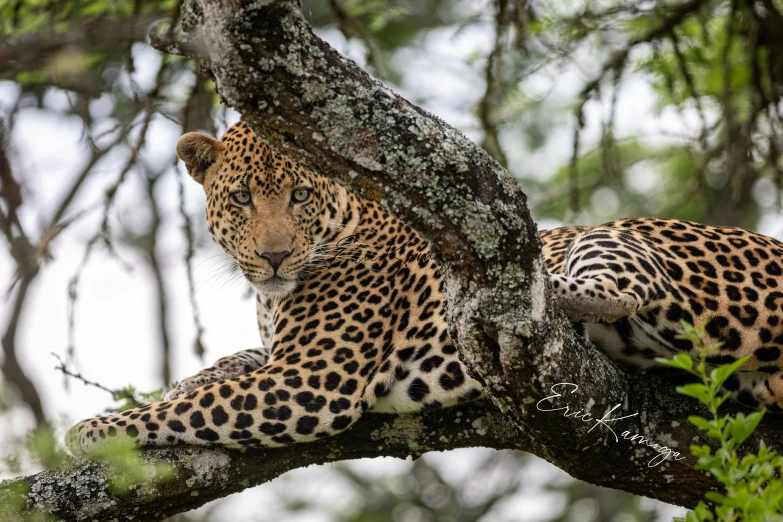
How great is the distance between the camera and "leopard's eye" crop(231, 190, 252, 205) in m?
6.78

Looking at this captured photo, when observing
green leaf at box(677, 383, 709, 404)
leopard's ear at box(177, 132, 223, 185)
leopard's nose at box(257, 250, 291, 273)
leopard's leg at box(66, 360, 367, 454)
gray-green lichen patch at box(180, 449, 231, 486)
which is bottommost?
gray-green lichen patch at box(180, 449, 231, 486)

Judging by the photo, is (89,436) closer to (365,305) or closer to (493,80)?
(365,305)

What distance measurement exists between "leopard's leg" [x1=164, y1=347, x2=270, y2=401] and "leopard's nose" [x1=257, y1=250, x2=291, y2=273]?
3.11ft

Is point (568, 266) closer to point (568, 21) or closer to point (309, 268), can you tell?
point (309, 268)

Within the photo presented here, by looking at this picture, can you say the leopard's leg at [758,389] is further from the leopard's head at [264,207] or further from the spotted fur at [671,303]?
the leopard's head at [264,207]

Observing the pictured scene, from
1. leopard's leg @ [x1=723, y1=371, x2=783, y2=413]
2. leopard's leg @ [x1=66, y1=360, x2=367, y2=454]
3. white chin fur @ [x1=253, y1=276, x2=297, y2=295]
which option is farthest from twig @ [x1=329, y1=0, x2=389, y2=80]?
leopard's leg @ [x1=723, y1=371, x2=783, y2=413]

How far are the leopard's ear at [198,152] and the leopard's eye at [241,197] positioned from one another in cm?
46

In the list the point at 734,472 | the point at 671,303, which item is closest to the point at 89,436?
the point at 671,303

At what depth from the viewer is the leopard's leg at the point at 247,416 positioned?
5785 mm

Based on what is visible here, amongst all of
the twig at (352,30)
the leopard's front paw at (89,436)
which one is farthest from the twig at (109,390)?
the twig at (352,30)

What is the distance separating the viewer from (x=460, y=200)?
4000 millimetres

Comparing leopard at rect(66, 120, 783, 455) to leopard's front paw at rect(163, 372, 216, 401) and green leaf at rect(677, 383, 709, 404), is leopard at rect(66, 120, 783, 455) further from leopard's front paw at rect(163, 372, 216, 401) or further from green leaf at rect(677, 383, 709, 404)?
green leaf at rect(677, 383, 709, 404)

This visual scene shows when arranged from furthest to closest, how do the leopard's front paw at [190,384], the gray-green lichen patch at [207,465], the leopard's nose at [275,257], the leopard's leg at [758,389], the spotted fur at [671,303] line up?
the leopard's front paw at [190,384]
the leopard's nose at [275,257]
the gray-green lichen patch at [207,465]
the leopard's leg at [758,389]
the spotted fur at [671,303]

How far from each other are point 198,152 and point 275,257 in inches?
44.7
